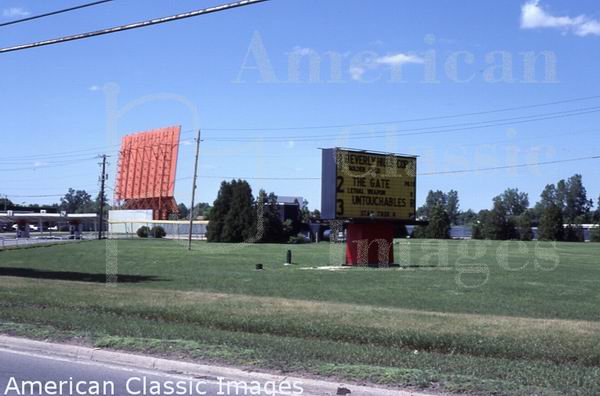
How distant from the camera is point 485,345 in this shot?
11.9m

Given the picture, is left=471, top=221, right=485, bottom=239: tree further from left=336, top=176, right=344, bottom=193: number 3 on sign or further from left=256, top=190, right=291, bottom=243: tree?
left=336, top=176, right=344, bottom=193: number 3 on sign

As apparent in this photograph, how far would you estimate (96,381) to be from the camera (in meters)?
9.13

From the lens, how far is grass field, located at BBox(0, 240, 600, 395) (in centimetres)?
940

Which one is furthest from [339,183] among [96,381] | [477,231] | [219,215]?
[477,231]

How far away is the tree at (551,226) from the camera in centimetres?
9931

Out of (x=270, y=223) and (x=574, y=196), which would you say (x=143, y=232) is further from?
(x=574, y=196)

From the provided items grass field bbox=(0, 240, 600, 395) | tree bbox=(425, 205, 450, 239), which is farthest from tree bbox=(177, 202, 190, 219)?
grass field bbox=(0, 240, 600, 395)

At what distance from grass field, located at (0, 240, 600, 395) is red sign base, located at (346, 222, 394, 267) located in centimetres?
1005

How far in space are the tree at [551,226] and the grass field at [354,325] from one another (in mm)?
75241

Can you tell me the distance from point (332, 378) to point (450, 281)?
1960 cm

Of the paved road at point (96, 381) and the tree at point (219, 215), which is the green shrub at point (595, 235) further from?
the paved road at point (96, 381)

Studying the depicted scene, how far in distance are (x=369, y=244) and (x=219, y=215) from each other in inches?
2166

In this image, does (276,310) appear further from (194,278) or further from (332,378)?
(194,278)

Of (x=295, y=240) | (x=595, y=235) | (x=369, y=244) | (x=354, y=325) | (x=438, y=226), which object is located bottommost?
(x=354, y=325)
